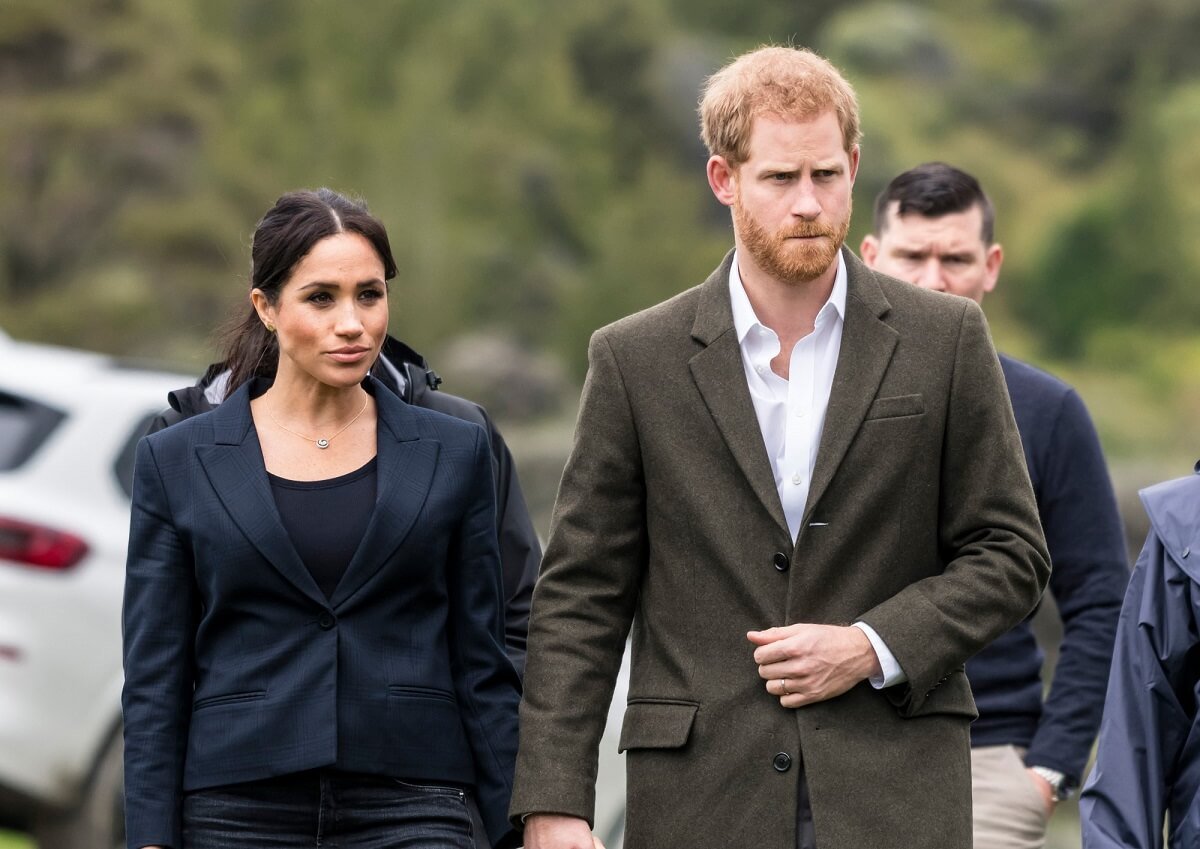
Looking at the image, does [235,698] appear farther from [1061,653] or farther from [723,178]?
[1061,653]

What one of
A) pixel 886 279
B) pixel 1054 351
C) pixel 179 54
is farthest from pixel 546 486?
pixel 886 279

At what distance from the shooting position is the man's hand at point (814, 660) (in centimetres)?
360

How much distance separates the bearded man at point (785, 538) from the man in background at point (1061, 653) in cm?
118

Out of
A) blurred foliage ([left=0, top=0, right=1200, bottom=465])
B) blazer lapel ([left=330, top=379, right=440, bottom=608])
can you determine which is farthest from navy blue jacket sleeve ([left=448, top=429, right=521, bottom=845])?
blurred foliage ([left=0, top=0, right=1200, bottom=465])

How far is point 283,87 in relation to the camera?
28.2 meters

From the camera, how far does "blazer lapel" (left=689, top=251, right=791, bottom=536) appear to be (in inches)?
145

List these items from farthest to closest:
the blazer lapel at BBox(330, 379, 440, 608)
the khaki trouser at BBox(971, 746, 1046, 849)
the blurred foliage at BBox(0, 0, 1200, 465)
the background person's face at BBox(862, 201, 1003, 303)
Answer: the blurred foliage at BBox(0, 0, 1200, 465) → the background person's face at BBox(862, 201, 1003, 303) → the khaki trouser at BBox(971, 746, 1046, 849) → the blazer lapel at BBox(330, 379, 440, 608)

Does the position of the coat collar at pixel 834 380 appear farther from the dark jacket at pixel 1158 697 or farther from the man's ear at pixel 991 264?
the man's ear at pixel 991 264

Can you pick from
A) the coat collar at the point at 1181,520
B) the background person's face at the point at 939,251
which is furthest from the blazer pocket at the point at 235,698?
the background person's face at the point at 939,251

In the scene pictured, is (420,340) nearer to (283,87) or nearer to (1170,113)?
→ (283,87)

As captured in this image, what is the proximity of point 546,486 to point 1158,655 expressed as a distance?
16604 millimetres

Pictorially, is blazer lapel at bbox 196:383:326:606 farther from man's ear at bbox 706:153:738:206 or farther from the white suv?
the white suv

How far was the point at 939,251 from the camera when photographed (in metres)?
5.23

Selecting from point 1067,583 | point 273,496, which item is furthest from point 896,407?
point 1067,583
